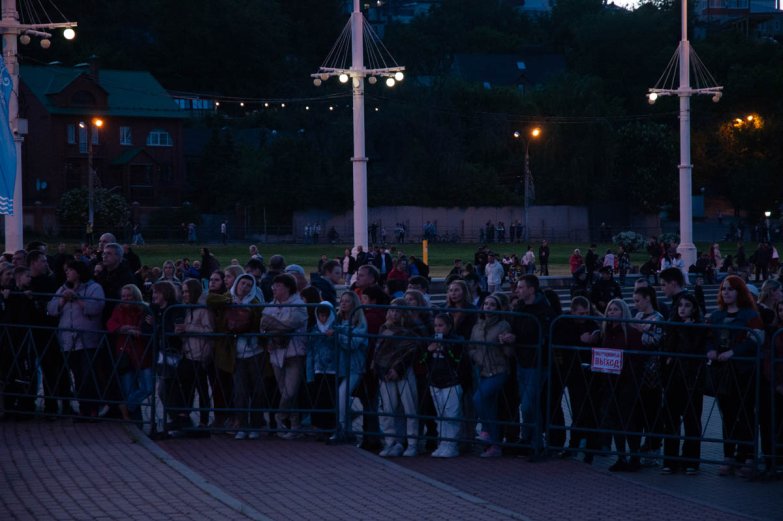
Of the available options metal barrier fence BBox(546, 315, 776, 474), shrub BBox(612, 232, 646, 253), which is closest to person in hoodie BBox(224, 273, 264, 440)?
metal barrier fence BBox(546, 315, 776, 474)

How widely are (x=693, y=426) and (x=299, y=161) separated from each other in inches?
2655

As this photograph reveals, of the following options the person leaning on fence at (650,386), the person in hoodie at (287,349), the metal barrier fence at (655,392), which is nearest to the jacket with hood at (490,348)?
the metal barrier fence at (655,392)

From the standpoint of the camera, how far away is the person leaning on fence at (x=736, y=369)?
416 inches

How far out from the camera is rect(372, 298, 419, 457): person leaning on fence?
37.5ft

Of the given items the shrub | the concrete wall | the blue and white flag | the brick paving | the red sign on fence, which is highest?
the concrete wall

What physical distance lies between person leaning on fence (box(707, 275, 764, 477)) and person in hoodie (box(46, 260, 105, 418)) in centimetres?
644

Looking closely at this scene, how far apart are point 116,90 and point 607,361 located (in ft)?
247

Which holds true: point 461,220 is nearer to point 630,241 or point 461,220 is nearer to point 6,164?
point 630,241

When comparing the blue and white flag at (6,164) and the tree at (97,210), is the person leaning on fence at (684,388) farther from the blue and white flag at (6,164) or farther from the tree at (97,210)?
the tree at (97,210)

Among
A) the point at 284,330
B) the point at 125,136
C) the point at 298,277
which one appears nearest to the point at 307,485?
the point at 284,330

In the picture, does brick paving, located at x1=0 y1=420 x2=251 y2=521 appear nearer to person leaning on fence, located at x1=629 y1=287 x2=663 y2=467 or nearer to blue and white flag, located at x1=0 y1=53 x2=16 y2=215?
blue and white flag, located at x1=0 y1=53 x2=16 y2=215

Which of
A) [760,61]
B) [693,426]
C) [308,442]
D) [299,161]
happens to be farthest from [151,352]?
[760,61]

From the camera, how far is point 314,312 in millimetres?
12312

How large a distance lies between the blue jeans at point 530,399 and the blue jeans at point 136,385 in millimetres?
3986
